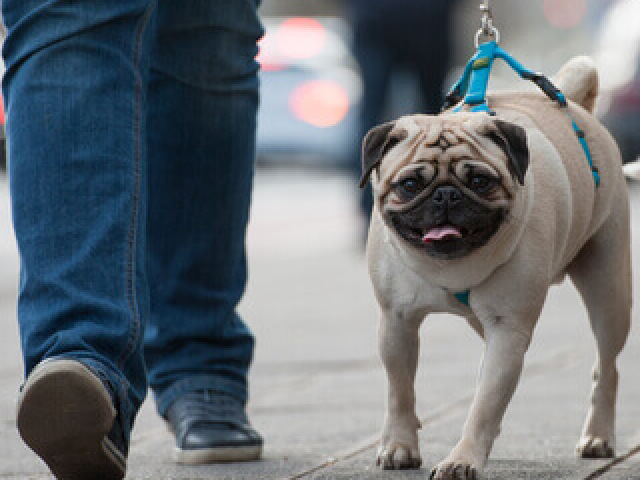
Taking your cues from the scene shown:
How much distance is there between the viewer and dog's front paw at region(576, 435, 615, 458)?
126 inches

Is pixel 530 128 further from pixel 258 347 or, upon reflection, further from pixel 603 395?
pixel 258 347

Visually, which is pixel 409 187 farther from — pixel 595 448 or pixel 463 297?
pixel 595 448

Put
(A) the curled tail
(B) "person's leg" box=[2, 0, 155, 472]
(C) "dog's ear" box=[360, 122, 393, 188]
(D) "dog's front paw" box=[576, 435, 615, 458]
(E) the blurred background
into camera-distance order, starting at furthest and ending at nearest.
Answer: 1. (E) the blurred background
2. (A) the curled tail
3. (D) "dog's front paw" box=[576, 435, 615, 458]
4. (C) "dog's ear" box=[360, 122, 393, 188]
5. (B) "person's leg" box=[2, 0, 155, 472]

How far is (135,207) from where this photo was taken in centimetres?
284

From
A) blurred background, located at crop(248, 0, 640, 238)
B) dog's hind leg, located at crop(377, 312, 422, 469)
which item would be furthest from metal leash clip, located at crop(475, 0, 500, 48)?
blurred background, located at crop(248, 0, 640, 238)

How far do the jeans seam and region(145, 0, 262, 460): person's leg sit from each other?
41 cm

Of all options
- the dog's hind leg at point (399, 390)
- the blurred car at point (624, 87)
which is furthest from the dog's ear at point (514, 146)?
the blurred car at point (624, 87)

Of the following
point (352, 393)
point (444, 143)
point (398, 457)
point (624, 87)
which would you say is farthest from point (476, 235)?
point (624, 87)

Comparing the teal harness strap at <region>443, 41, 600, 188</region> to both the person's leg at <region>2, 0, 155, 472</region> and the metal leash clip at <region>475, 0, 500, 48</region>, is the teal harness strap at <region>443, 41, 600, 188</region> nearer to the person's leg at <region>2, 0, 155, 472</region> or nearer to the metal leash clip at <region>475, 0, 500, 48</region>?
the metal leash clip at <region>475, 0, 500, 48</region>

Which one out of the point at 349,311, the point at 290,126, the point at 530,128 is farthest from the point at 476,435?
the point at 290,126

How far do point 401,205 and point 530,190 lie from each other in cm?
28

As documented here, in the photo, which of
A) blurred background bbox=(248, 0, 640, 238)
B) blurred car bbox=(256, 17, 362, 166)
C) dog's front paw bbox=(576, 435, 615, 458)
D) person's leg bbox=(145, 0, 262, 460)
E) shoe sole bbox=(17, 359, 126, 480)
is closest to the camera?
shoe sole bbox=(17, 359, 126, 480)

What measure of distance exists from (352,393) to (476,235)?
158cm

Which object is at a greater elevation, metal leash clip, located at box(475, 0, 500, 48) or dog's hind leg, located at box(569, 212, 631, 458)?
metal leash clip, located at box(475, 0, 500, 48)
